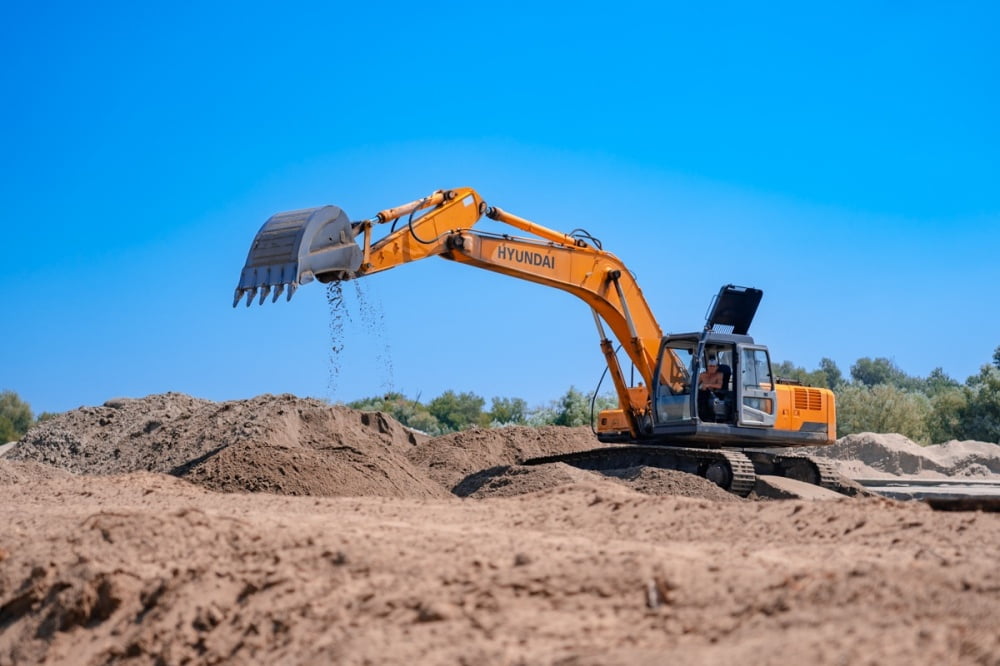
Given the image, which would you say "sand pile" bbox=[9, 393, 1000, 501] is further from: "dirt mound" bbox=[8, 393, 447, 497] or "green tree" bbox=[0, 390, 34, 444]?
"green tree" bbox=[0, 390, 34, 444]

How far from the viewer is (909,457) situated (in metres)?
29.2

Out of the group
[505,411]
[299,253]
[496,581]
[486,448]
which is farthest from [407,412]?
[496,581]

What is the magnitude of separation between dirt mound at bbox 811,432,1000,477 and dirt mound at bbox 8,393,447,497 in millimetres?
12898

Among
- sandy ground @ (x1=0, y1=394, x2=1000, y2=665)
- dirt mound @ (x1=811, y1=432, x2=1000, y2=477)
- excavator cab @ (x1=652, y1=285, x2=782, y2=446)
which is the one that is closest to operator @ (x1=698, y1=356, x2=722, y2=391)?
excavator cab @ (x1=652, y1=285, x2=782, y2=446)

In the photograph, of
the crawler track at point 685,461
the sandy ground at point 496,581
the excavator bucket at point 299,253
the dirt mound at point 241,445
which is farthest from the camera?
the crawler track at point 685,461

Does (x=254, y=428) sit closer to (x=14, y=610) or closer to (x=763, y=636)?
(x=14, y=610)

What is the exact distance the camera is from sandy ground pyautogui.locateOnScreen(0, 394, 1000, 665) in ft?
16.7

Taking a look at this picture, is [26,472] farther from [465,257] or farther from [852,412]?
[852,412]

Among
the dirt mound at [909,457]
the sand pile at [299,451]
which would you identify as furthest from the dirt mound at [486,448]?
the dirt mound at [909,457]

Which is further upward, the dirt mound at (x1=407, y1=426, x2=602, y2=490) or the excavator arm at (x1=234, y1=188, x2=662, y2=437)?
the excavator arm at (x1=234, y1=188, x2=662, y2=437)

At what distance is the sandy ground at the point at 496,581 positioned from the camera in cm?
509

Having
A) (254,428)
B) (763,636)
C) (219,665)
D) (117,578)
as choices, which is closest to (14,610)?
(117,578)

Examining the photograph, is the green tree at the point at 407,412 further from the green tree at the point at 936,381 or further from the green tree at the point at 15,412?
the green tree at the point at 936,381

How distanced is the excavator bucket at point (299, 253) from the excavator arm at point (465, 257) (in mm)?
12
